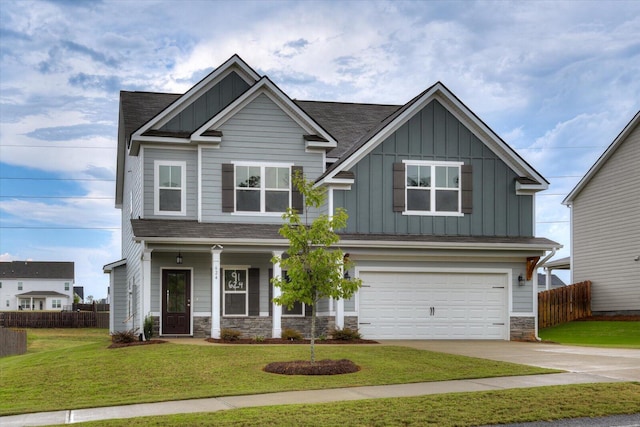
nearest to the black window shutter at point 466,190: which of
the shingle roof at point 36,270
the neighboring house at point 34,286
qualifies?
the neighboring house at point 34,286

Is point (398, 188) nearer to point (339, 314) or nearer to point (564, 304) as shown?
point (339, 314)

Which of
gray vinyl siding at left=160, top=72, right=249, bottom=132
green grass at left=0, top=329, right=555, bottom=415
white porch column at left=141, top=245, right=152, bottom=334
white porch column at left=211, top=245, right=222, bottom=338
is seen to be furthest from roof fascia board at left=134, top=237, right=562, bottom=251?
gray vinyl siding at left=160, top=72, right=249, bottom=132

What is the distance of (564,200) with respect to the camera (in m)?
39.8

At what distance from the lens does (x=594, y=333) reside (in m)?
31.3

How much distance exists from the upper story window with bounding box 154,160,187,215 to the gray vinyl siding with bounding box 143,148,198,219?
0.13m

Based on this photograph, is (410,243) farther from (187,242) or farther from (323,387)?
(323,387)

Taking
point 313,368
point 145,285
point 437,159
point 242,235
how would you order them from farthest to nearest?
1. point 437,159
2. point 242,235
3. point 145,285
4. point 313,368

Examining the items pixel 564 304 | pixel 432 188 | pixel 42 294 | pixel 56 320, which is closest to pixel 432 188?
pixel 432 188

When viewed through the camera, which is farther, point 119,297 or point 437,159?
point 119,297

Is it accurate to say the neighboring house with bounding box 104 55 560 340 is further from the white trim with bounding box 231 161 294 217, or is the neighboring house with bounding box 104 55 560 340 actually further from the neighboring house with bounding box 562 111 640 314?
the neighboring house with bounding box 562 111 640 314

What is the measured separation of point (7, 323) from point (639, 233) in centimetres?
3938

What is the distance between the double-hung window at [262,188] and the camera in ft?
87.0

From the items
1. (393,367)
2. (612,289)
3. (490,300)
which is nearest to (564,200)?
(612,289)

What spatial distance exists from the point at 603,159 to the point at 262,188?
1785cm
